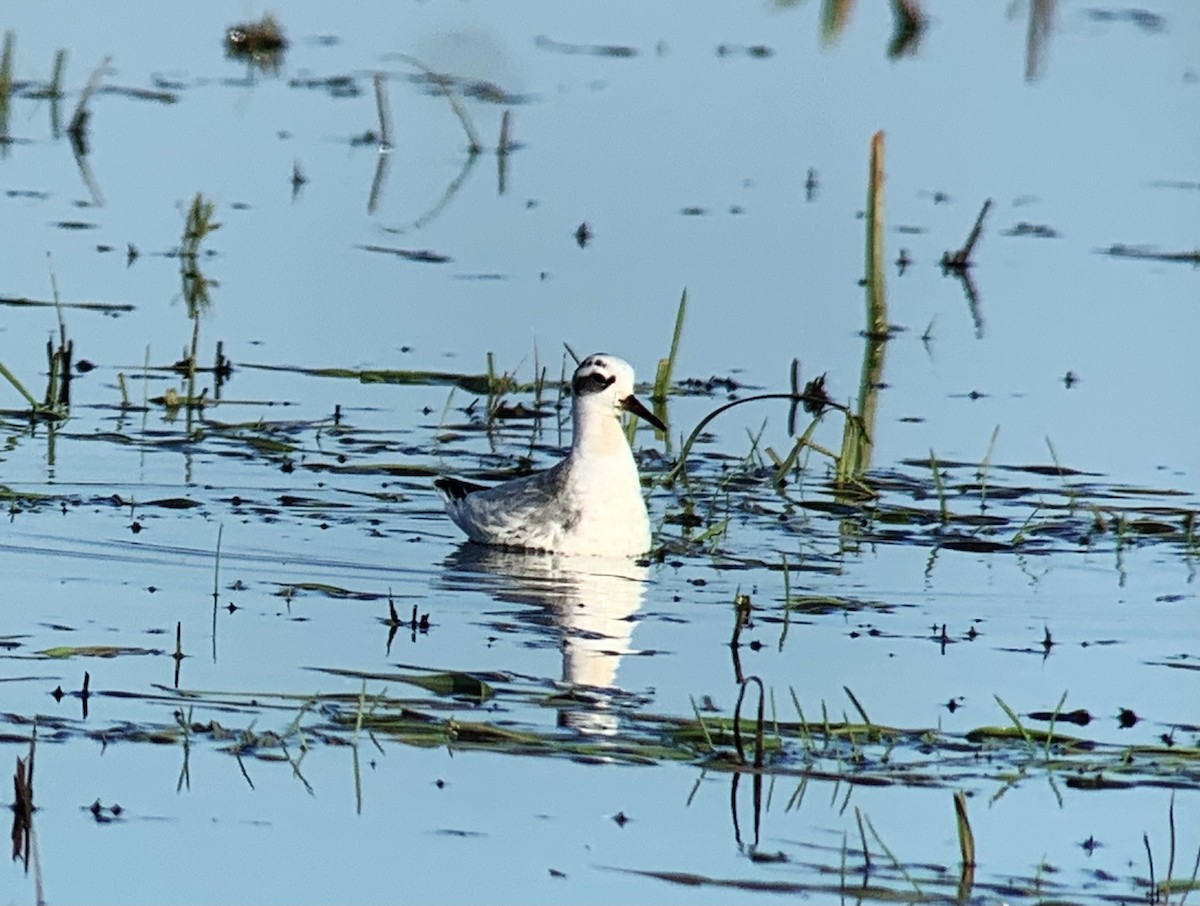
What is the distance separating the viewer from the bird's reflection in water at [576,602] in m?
8.84

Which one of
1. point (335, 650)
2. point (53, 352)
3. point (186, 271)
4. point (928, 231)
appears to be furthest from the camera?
point (928, 231)

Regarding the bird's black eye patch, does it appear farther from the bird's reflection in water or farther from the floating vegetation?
the floating vegetation

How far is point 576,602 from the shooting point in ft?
35.3

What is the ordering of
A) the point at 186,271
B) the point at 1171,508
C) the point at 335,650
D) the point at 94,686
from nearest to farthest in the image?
1. the point at 94,686
2. the point at 335,650
3. the point at 1171,508
4. the point at 186,271

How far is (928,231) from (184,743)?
11.9 m

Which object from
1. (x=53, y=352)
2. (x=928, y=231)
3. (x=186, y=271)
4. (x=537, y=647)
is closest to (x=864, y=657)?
(x=537, y=647)

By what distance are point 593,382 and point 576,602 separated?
1.72m

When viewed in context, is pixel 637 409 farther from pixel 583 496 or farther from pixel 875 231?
pixel 875 231

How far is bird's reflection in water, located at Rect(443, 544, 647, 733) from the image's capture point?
884 cm

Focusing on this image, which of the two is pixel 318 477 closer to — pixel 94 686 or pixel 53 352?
pixel 53 352

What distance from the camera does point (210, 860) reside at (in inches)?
282

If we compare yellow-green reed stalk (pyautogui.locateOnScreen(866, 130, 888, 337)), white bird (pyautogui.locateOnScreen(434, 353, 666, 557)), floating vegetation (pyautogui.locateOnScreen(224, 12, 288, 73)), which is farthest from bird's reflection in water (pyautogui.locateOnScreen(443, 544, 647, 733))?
floating vegetation (pyautogui.locateOnScreen(224, 12, 288, 73))

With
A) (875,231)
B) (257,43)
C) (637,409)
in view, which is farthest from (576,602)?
(257,43)

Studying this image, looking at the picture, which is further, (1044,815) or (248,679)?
(248,679)
